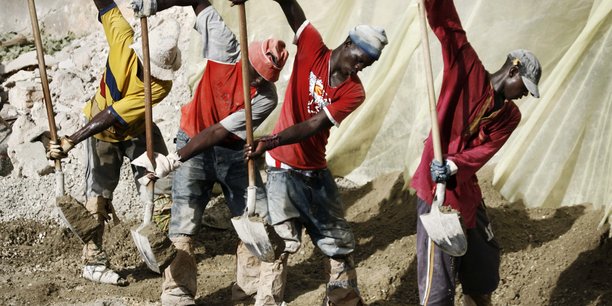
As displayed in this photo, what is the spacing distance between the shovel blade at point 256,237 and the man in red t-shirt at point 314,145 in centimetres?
23

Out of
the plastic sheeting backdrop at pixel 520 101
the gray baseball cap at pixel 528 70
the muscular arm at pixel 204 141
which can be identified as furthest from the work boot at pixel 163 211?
the gray baseball cap at pixel 528 70

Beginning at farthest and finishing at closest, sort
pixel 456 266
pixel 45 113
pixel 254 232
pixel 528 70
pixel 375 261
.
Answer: pixel 45 113, pixel 375 261, pixel 254 232, pixel 456 266, pixel 528 70

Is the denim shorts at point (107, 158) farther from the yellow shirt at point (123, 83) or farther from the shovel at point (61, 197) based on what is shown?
the shovel at point (61, 197)

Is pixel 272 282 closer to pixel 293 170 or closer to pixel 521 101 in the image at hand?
pixel 293 170

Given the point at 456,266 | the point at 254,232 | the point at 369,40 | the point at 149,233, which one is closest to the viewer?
the point at 456,266

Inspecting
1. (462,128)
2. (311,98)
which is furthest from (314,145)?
(462,128)

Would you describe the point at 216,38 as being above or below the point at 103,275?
above

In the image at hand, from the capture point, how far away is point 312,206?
18.1 feet

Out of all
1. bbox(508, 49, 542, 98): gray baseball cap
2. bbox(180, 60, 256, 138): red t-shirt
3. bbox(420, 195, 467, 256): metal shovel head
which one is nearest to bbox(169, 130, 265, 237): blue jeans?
bbox(180, 60, 256, 138): red t-shirt

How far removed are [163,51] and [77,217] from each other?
1.11 m

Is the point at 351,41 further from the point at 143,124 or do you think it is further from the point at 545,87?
the point at 545,87

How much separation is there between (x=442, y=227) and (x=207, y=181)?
1.70 m

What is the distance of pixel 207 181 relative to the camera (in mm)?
5891

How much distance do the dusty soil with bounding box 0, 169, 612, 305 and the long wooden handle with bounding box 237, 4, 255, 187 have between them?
116cm
